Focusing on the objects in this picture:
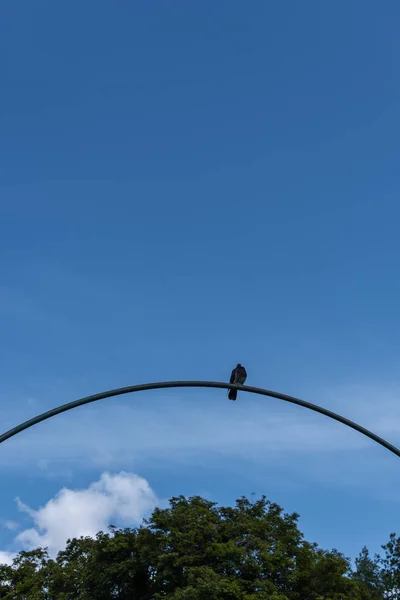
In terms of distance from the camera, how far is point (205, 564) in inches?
1572

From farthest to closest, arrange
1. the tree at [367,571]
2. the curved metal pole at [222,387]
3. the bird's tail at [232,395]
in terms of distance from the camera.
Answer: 1. the tree at [367,571]
2. the bird's tail at [232,395]
3. the curved metal pole at [222,387]

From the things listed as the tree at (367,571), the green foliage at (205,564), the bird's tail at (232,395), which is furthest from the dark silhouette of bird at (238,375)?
the tree at (367,571)

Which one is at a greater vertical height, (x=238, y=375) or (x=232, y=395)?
(x=238, y=375)

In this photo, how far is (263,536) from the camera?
42281 mm

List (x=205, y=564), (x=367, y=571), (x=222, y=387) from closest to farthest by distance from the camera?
(x=222, y=387) → (x=205, y=564) → (x=367, y=571)

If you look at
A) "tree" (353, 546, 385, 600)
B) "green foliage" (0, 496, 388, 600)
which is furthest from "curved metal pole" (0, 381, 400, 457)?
"tree" (353, 546, 385, 600)

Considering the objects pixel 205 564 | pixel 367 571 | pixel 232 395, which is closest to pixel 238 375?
pixel 232 395

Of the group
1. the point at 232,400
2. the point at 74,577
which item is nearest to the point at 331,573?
the point at 74,577

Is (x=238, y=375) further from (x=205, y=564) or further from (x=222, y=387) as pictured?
(x=205, y=564)

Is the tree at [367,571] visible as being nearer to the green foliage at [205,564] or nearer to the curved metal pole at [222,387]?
the green foliage at [205,564]

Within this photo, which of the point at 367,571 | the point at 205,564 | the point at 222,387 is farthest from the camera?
the point at 367,571

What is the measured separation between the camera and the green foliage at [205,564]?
124 feet

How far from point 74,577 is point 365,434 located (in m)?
42.8

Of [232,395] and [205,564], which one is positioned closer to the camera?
[232,395]
